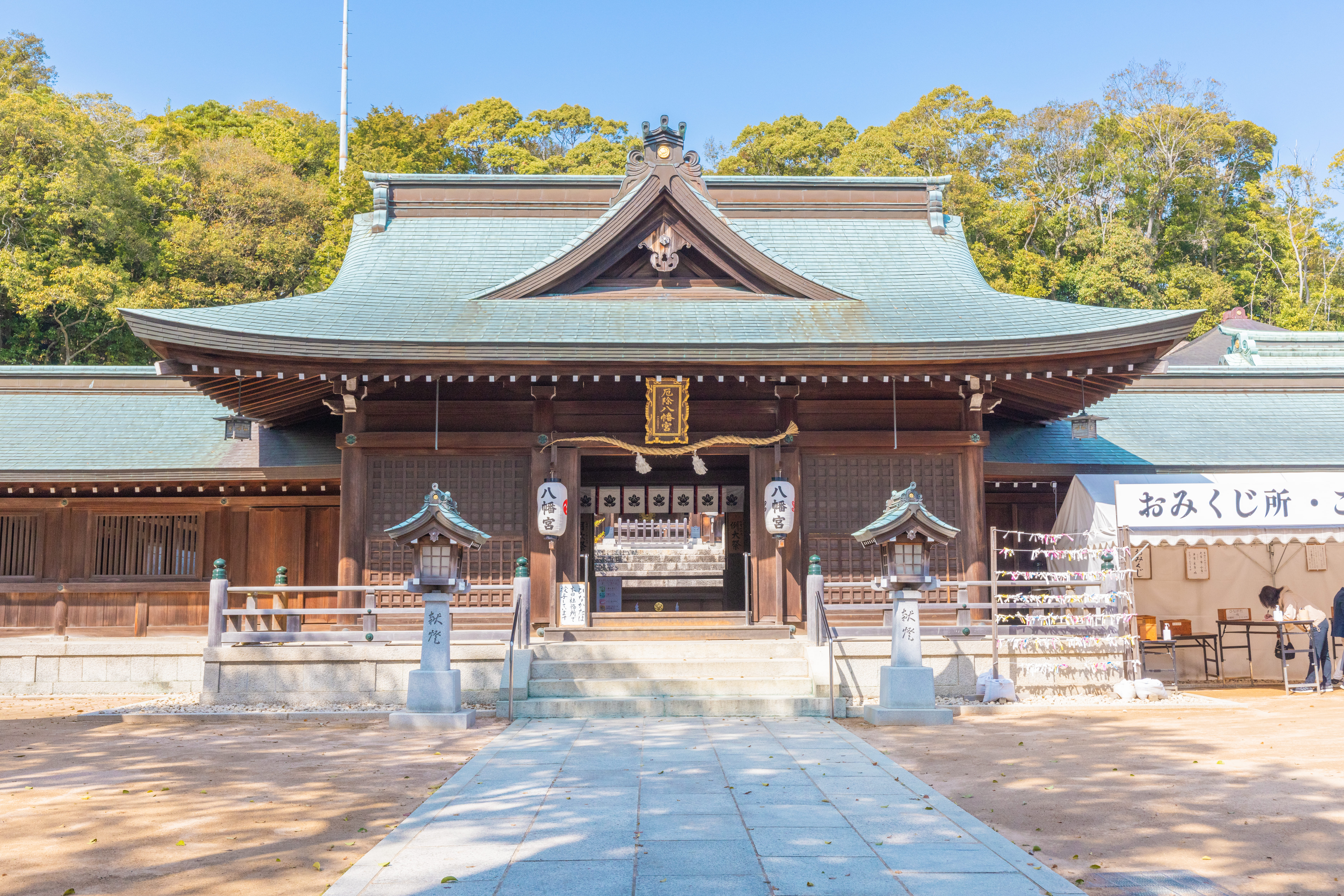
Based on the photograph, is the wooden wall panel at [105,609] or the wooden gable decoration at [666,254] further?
the wooden wall panel at [105,609]

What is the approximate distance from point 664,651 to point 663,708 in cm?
147

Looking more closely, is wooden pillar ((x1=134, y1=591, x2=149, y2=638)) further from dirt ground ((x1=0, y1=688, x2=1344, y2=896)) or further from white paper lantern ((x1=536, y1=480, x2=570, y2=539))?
white paper lantern ((x1=536, y1=480, x2=570, y2=539))

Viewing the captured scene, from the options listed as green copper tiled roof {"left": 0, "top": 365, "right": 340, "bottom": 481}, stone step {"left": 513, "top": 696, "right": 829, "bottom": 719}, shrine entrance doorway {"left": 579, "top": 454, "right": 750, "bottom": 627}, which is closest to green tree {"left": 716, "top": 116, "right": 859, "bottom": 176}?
shrine entrance doorway {"left": 579, "top": 454, "right": 750, "bottom": 627}

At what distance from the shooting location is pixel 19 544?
53.2 feet

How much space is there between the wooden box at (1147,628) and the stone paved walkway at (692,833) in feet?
26.9

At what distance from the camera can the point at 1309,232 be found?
4462cm

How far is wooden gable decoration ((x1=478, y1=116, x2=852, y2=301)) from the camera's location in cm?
1560

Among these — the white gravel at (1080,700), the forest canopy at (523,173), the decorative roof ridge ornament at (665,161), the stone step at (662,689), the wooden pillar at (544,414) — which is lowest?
the white gravel at (1080,700)

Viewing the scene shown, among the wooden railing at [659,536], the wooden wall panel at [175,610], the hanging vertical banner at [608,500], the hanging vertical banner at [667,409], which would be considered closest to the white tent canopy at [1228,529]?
the hanging vertical banner at [667,409]

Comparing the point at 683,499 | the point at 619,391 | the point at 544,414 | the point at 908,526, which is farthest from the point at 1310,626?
the point at 544,414

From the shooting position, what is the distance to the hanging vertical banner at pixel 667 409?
47.3 feet

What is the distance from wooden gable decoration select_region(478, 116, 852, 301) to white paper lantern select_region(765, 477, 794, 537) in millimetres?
3546

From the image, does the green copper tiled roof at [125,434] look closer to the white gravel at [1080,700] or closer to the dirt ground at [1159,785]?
the white gravel at [1080,700]

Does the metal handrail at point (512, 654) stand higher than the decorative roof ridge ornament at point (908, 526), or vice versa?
the decorative roof ridge ornament at point (908, 526)
